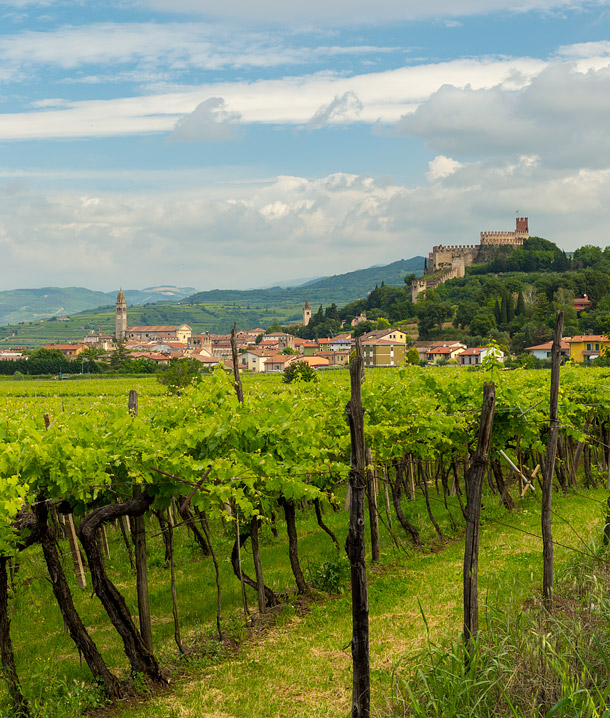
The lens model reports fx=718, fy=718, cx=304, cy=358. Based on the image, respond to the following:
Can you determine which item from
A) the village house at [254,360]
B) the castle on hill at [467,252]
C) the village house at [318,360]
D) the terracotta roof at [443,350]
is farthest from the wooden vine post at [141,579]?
the castle on hill at [467,252]

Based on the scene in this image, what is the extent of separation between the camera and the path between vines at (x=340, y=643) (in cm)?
682

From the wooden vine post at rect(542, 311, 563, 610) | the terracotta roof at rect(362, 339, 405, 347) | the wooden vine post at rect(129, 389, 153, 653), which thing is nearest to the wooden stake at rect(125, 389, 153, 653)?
the wooden vine post at rect(129, 389, 153, 653)

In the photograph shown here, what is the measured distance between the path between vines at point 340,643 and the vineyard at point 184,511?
1.05 ft

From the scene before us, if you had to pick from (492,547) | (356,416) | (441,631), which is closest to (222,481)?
(356,416)

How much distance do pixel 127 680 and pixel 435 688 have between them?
3269 millimetres

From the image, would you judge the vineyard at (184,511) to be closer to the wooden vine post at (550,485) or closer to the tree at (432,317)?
the wooden vine post at (550,485)

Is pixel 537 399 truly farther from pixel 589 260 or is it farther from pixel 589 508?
pixel 589 260

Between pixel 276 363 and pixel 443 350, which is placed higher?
pixel 443 350

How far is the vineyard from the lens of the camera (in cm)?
722

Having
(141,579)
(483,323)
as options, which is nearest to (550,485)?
(141,579)

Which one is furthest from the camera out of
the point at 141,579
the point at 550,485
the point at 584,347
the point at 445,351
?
the point at 445,351

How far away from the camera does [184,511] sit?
9812 mm

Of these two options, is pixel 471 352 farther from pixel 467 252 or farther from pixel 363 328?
pixel 467 252

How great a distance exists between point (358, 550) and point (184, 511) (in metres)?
4.36
